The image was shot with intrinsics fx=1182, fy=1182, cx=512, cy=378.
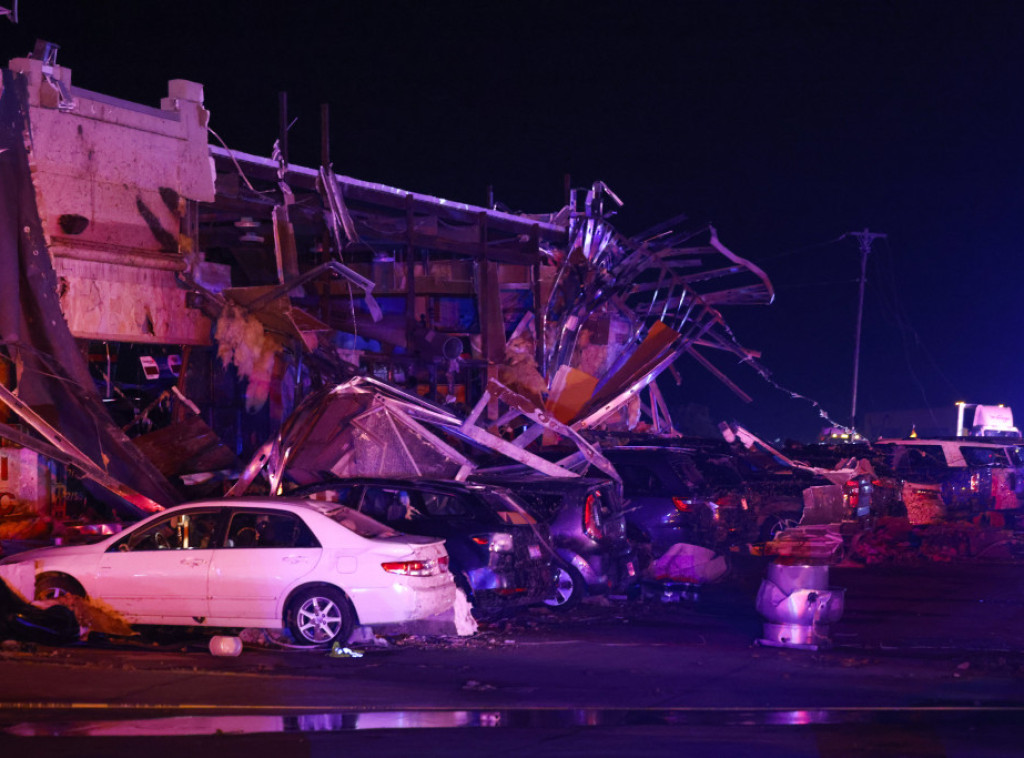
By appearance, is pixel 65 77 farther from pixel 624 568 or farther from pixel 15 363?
pixel 624 568

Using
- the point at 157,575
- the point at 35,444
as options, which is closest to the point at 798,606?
the point at 157,575

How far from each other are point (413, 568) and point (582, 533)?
139 inches

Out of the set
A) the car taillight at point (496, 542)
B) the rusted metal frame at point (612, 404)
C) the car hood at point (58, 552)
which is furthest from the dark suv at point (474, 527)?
the rusted metal frame at point (612, 404)

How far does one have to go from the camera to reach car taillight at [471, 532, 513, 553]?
12.4 metres

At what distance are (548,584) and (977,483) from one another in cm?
1362

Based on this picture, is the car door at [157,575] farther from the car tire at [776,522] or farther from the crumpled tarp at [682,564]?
the car tire at [776,522]

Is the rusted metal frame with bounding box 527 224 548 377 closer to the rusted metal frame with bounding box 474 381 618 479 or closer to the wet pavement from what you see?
the rusted metal frame with bounding box 474 381 618 479

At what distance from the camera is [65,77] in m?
16.4

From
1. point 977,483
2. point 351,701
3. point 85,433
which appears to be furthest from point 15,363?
point 977,483

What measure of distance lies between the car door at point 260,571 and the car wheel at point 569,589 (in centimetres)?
373

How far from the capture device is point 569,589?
1398 centimetres

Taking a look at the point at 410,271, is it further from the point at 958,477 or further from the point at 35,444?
the point at 958,477

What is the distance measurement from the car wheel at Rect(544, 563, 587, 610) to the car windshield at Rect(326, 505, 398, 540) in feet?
9.04

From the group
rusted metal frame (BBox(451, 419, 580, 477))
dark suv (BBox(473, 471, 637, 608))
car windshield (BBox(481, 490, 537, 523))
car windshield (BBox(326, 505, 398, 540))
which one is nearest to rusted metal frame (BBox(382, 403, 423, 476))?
rusted metal frame (BBox(451, 419, 580, 477))
